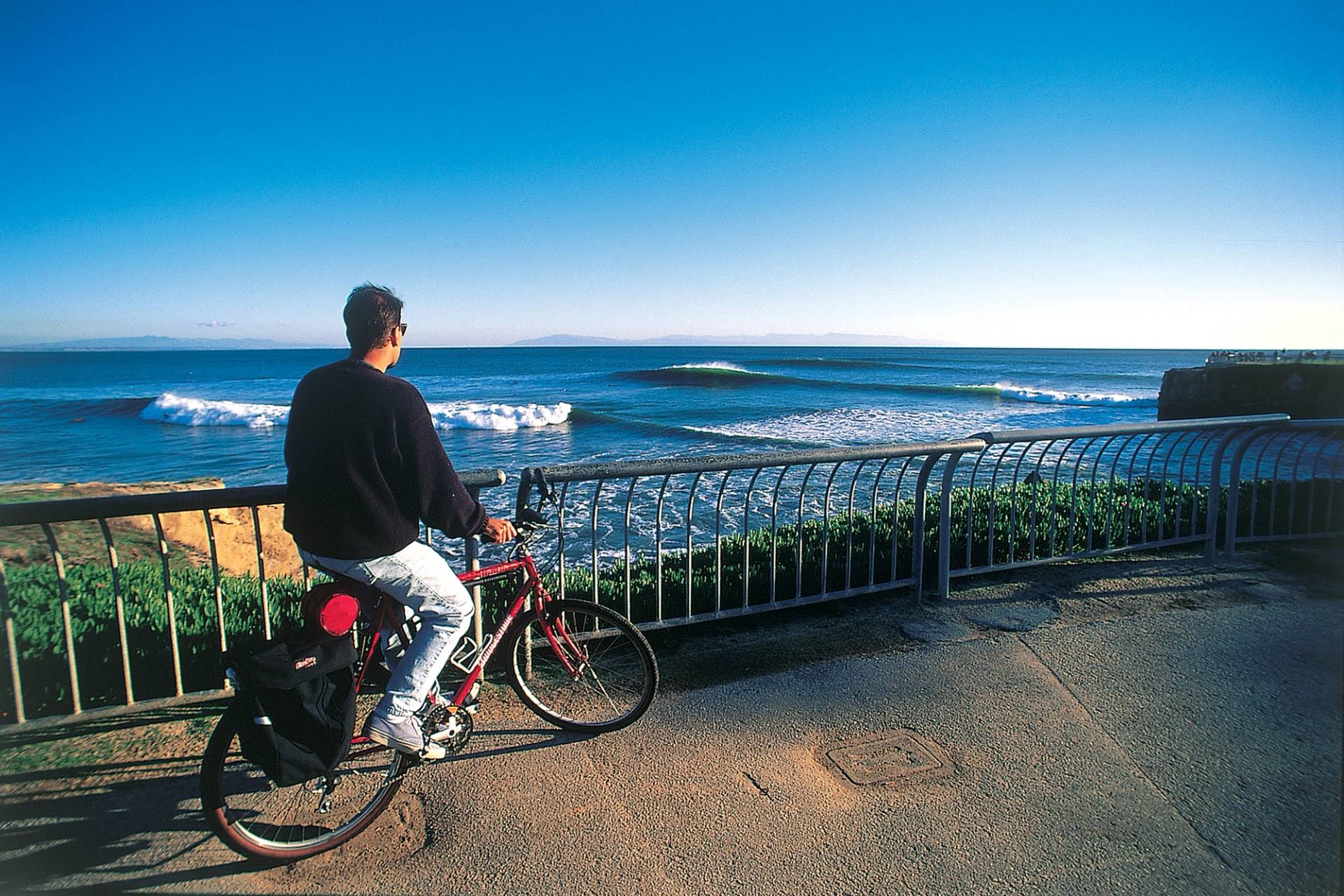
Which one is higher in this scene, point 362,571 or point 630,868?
A: point 362,571

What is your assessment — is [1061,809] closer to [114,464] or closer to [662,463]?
[662,463]

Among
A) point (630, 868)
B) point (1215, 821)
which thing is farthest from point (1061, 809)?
point (630, 868)

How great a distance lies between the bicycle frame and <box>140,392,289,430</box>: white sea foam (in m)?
33.5

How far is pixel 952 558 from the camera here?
6125mm

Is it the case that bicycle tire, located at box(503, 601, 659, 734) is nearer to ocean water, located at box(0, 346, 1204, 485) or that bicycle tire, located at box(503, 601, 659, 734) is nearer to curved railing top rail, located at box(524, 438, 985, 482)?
curved railing top rail, located at box(524, 438, 985, 482)

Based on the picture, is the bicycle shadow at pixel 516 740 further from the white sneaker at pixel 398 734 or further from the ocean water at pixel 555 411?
the ocean water at pixel 555 411

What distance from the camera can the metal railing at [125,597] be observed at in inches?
120

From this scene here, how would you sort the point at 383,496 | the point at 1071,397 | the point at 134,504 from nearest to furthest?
the point at 383,496 < the point at 134,504 < the point at 1071,397

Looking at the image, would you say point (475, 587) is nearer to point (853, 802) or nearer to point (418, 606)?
point (418, 606)

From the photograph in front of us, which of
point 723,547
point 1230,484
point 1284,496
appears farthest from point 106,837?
point 1284,496

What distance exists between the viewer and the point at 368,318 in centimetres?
271

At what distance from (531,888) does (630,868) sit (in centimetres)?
33

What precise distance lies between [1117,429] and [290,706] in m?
5.41

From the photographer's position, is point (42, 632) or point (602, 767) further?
point (42, 632)
